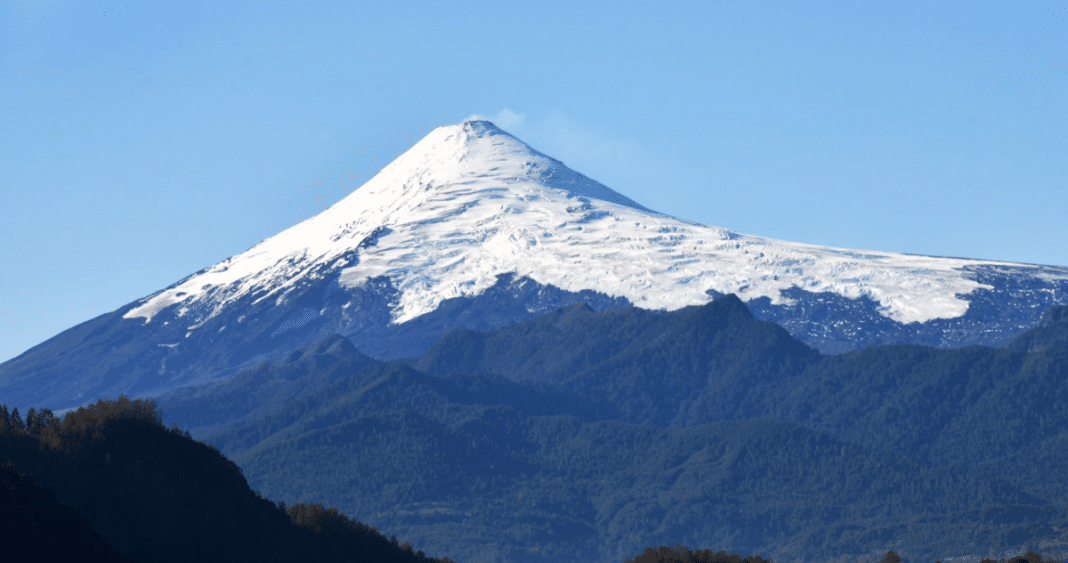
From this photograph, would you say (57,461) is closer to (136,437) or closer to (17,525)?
(136,437)

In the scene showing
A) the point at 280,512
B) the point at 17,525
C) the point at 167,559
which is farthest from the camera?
the point at 280,512

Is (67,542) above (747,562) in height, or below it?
above

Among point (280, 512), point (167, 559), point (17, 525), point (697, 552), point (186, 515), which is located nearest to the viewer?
point (17, 525)

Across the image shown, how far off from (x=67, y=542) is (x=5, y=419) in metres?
21.8

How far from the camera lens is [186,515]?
109m

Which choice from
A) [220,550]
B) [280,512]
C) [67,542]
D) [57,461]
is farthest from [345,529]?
[67,542]

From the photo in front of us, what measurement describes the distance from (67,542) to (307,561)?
95.9ft

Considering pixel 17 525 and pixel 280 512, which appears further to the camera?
pixel 280 512

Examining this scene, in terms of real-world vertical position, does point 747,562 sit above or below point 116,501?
below

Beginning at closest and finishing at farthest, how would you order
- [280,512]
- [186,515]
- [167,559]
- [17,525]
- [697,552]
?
1. [17,525]
2. [167,559]
3. [186,515]
4. [280,512]
5. [697,552]

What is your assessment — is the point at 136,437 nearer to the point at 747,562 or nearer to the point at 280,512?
the point at 280,512

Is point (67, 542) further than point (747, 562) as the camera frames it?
No

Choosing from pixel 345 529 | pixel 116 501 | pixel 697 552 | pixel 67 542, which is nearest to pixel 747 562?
pixel 697 552

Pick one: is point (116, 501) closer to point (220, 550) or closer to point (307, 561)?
point (220, 550)
